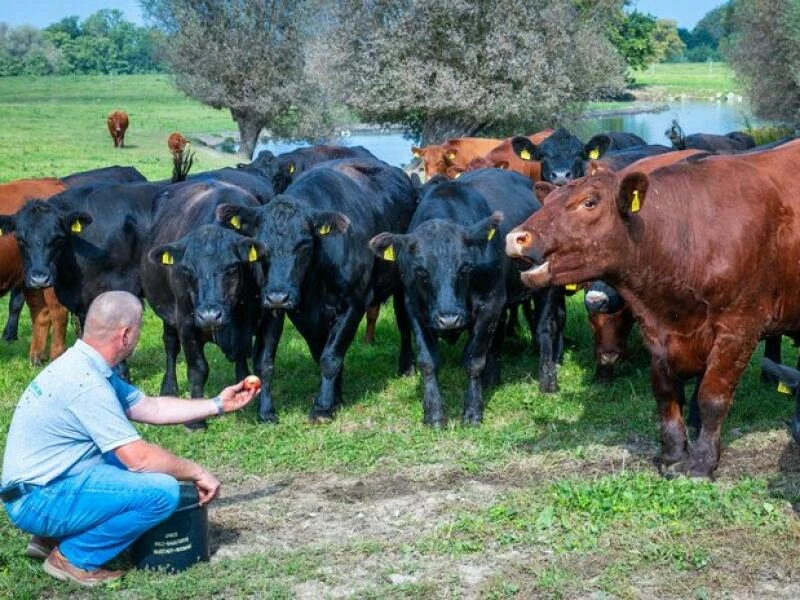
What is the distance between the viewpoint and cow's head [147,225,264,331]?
28.1 feet

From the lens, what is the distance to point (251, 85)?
129 ft

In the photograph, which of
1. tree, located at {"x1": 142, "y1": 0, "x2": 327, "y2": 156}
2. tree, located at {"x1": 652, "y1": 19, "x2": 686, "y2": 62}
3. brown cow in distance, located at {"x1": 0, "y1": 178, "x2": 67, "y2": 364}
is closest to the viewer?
brown cow in distance, located at {"x1": 0, "y1": 178, "x2": 67, "y2": 364}

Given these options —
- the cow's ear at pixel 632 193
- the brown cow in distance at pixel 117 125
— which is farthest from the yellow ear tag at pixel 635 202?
the brown cow in distance at pixel 117 125

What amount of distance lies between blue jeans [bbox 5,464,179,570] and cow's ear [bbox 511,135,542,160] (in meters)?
10.3

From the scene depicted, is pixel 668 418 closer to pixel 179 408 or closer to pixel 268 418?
pixel 179 408

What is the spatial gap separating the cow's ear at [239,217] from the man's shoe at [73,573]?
12.4ft

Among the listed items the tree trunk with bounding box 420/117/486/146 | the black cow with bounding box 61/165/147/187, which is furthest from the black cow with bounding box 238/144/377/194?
the tree trunk with bounding box 420/117/486/146

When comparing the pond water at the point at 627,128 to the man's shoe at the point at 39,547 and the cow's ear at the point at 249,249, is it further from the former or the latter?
the man's shoe at the point at 39,547

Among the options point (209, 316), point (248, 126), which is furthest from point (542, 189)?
point (248, 126)

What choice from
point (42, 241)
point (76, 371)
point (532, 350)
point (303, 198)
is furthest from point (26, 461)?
point (532, 350)

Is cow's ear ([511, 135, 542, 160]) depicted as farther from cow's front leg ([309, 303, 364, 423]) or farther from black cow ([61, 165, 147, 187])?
cow's front leg ([309, 303, 364, 423])

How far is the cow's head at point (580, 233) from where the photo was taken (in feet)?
22.0

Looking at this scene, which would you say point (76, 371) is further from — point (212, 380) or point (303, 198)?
point (212, 380)

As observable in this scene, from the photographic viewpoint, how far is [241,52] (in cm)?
3869
